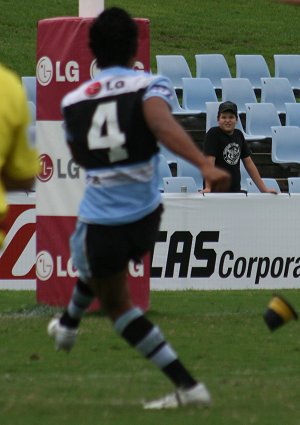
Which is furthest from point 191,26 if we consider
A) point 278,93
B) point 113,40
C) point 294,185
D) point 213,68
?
point 113,40

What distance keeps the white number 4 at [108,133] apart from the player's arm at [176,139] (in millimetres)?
187

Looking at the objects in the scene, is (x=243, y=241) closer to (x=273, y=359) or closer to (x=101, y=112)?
(x=273, y=359)

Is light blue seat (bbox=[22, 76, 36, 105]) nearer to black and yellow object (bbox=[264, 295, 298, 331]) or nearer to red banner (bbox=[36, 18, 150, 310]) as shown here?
red banner (bbox=[36, 18, 150, 310])

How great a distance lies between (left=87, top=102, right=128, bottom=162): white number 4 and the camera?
665 centimetres

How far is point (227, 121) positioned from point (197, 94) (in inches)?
279

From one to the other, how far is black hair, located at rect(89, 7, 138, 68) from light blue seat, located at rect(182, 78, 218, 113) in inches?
563

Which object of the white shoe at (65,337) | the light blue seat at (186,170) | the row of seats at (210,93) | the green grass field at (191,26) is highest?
the white shoe at (65,337)

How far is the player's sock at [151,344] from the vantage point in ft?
21.6

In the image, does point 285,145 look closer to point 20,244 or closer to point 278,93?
point 278,93

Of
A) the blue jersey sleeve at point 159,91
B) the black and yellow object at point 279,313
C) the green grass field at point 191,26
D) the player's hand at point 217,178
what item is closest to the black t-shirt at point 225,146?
the black and yellow object at point 279,313

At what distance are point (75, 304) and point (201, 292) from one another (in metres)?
6.61

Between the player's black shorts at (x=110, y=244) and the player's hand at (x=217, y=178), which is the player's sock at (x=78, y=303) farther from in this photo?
the player's hand at (x=217, y=178)

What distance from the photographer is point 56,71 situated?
36.8 ft

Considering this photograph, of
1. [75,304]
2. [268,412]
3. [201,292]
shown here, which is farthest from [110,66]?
[201,292]
